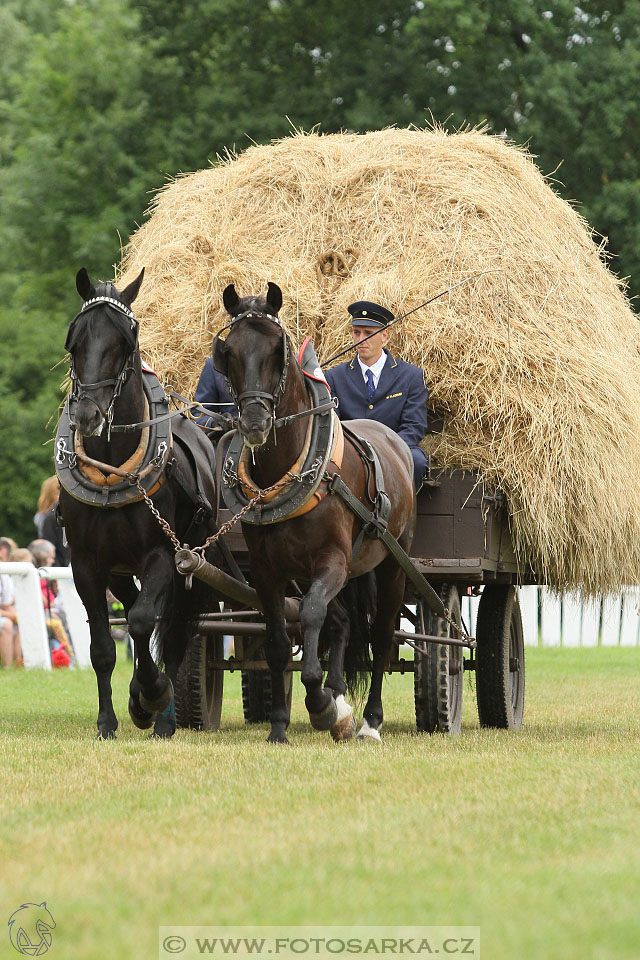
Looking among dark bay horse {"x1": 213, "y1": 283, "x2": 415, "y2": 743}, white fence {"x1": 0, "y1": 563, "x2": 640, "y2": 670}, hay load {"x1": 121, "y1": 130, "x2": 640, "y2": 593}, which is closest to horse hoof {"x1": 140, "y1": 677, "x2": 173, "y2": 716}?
dark bay horse {"x1": 213, "y1": 283, "x2": 415, "y2": 743}

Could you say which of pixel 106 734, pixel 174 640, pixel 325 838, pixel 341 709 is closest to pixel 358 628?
pixel 341 709

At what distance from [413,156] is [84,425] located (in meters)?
4.08

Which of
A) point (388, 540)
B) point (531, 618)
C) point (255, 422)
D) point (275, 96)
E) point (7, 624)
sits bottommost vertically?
point (531, 618)

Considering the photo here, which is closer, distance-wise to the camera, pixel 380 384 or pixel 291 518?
pixel 291 518

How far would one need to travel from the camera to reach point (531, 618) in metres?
19.7

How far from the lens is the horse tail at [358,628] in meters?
7.85

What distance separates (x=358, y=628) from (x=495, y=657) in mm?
1428

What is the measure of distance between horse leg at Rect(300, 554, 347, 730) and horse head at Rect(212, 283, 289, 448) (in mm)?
812

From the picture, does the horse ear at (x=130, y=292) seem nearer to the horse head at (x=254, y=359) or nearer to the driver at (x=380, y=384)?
the horse head at (x=254, y=359)

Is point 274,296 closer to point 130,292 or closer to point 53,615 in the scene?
point 130,292

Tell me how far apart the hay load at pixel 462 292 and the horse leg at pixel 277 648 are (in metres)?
1.73

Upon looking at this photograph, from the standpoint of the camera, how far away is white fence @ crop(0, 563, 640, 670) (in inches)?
363

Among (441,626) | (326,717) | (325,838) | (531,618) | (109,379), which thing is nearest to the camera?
(325,838)

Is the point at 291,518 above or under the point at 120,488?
under
